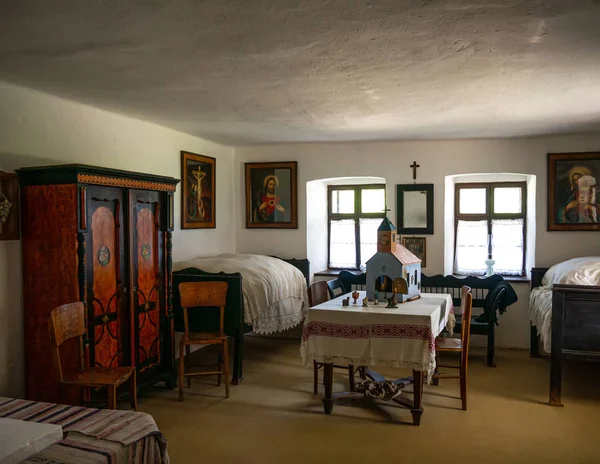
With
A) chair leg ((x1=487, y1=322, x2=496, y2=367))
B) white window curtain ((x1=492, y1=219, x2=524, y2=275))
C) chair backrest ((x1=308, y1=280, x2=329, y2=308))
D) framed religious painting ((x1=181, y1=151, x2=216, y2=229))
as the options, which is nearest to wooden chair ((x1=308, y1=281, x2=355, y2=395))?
chair backrest ((x1=308, y1=280, x2=329, y2=308))

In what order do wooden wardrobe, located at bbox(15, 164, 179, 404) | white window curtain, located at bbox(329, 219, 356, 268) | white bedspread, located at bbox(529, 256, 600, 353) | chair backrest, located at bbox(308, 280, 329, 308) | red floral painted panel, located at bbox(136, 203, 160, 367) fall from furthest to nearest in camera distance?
white window curtain, located at bbox(329, 219, 356, 268) → white bedspread, located at bbox(529, 256, 600, 353) → chair backrest, located at bbox(308, 280, 329, 308) → red floral painted panel, located at bbox(136, 203, 160, 367) → wooden wardrobe, located at bbox(15, 164, 179, 404)

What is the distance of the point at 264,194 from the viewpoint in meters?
7.07

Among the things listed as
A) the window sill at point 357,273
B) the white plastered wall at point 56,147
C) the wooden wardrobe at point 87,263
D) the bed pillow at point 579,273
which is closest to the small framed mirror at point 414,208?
the window sill at point 357,273

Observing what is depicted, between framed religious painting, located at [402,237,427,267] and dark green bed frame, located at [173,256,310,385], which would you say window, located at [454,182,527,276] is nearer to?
framed religious painting, located at [402,237,427,267]

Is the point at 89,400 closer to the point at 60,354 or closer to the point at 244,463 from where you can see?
the point at 60,354

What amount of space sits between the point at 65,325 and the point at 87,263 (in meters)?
0.49

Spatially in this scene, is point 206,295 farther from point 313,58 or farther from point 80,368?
point 313,58

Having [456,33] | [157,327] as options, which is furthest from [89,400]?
[456,33]

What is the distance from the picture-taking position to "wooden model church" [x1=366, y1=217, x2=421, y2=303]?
4246mm

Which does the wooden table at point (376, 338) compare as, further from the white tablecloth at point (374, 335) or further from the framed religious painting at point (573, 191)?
the framed religious painting at point (573, 191)

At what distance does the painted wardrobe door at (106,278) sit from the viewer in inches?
150

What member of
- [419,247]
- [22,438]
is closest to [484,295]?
[419,247]

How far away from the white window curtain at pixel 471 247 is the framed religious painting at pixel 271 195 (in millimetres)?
2097

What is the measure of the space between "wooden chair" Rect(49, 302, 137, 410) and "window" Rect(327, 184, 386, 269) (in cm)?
408
